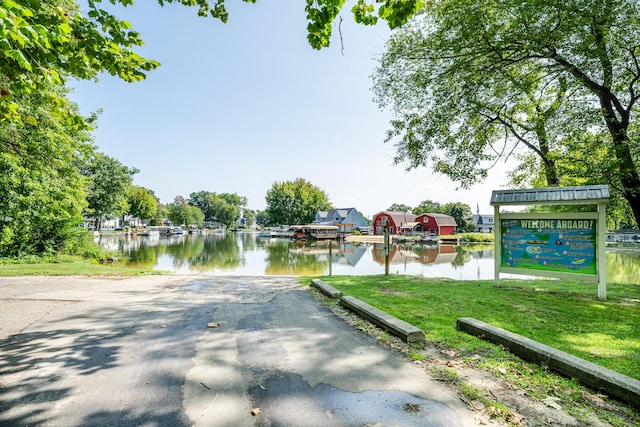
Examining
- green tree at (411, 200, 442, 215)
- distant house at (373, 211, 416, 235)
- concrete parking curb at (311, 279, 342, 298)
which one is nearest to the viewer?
concrete parking curb at (311, 279, 342, 298)

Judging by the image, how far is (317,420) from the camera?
7.61 ft

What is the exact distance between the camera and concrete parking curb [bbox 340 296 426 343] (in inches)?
152

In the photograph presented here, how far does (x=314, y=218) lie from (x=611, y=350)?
71.3 meters

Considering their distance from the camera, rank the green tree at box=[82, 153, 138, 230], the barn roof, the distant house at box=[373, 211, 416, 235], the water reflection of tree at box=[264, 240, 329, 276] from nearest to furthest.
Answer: the water reflection of tree at box=[264, 240, 329, 276]
the green tree at box=[82, 153, 138, 230]
the distant house at box=[373, 211, 416, 235]
the barn roof

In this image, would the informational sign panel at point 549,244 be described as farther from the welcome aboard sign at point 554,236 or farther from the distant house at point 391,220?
the distant house at point 391,220

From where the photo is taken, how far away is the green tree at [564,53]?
7.89m

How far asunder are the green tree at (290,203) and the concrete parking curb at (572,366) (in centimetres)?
6669

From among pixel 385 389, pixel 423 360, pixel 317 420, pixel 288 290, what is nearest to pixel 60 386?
pixel 317 420

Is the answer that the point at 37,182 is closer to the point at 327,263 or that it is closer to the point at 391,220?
the point at 327,263

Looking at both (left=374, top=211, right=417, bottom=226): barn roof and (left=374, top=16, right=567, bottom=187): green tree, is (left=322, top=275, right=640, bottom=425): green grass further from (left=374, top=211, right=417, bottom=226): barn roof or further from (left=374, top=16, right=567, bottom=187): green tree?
(left=374, top=211, right=417, bottom=226): barn roof

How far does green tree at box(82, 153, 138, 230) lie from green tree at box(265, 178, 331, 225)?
30484mm

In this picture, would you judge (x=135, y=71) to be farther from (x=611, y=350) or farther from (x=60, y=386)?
(x=611, y=350)

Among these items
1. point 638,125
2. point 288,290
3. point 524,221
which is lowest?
point 288,290

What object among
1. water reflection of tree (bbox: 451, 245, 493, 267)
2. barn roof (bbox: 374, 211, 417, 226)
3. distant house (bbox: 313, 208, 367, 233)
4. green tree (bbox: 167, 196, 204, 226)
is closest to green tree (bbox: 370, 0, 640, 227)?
water reflection of tree (bbox: 451, 245, 493, 267)
